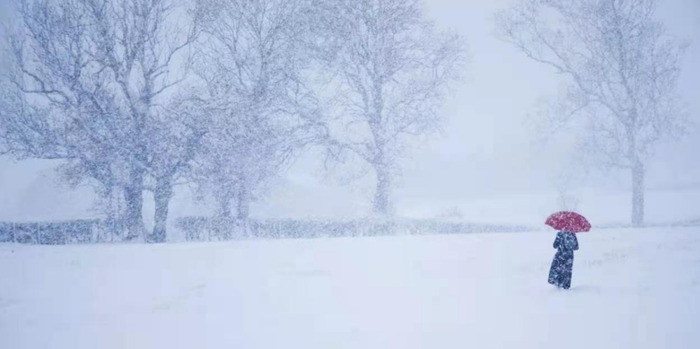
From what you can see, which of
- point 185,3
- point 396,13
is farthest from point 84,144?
point 396,13

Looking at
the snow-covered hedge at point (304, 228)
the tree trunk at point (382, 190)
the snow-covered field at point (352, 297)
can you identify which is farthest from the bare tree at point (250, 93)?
the snow-covered field at point (352, 297)

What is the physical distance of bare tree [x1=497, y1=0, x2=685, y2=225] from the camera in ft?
75.4

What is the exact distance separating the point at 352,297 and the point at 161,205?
12.8 metres

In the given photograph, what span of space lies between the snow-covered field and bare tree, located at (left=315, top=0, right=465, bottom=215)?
841 cm

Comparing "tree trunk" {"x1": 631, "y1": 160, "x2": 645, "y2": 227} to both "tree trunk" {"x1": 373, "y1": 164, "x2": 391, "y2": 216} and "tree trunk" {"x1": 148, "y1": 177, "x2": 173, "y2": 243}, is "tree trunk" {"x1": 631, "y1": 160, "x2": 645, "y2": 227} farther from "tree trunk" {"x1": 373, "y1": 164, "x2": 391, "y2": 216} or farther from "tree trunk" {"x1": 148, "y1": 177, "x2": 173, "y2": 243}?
"tree trunk" {"x1": 148, "y1": 177, "x2": 173, "y2": 243}

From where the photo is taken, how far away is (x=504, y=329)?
22.7 feet

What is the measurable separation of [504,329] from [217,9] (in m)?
19.3

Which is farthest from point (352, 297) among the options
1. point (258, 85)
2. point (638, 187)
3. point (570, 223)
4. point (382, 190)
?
point (638, 187)

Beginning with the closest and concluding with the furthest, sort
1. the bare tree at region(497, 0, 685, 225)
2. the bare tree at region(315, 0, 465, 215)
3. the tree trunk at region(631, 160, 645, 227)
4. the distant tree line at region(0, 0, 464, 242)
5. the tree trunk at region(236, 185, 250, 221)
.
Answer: the distant tree line at region(0, 0, 464, 242), the tree trunk at region(236, 185, 250, 221), the bare tree at region(315, 0, 465, 215), the tree trunk at region(631, 160, 645, 227), the bare tree at region(497, 0, 685, 225)

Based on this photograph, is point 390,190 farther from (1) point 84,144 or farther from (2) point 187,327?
(2) point 187,327

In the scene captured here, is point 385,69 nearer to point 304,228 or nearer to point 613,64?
point 304,228

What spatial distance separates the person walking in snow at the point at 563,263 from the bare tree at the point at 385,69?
1248 cm

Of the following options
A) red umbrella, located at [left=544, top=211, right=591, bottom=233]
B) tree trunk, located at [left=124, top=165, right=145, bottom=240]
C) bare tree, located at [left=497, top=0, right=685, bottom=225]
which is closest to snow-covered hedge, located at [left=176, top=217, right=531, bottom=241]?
tree trunk, located at [left=124, top=165, right=145, bottom=240]

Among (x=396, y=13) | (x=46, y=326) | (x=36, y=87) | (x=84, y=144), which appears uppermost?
(x=396, y=13)
